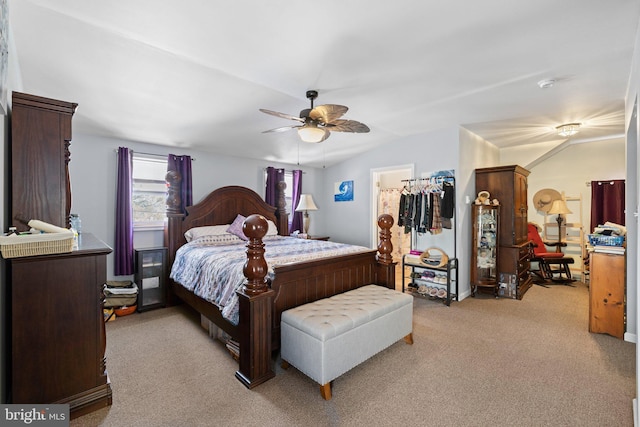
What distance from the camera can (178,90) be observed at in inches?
108

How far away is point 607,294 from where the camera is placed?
2963mm

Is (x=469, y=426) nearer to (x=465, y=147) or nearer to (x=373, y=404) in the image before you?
(x=373, y=404)

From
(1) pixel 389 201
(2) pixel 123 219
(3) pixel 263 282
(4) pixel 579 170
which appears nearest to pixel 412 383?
(3) pixel 263 282

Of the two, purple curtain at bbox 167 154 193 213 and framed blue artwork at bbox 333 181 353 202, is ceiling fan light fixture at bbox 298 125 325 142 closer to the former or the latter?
purple curtain at bbox 167 154 193 213

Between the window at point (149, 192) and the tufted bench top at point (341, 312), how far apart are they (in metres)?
2.94

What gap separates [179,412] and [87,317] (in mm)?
844

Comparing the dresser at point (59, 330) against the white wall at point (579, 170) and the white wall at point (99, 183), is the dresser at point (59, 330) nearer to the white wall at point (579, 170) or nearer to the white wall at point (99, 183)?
the white wall at point (99, 183)

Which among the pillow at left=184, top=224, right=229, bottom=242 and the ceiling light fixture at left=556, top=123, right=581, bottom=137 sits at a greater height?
the ceiling light fixture at left=556, top=123, right=581, bottom=137

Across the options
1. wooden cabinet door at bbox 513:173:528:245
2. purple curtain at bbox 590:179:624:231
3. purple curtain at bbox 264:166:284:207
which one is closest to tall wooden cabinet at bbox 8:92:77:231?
purple curtain at bbox 264:166:284:207

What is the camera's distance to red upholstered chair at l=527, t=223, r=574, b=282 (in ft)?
16.2

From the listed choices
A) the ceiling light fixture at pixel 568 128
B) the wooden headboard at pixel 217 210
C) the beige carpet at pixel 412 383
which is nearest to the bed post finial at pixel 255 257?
the beige carpet at pixel 412 383

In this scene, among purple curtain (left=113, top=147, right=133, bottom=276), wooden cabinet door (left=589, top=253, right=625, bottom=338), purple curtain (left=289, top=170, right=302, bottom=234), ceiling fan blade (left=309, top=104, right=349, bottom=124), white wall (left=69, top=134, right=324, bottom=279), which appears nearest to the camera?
ceiling fan blade (left=309, top=104, right=349, bottom=124)

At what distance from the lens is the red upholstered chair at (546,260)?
494cm

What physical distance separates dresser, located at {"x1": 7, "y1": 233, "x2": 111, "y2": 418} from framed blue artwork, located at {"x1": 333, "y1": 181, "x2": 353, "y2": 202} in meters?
4.49
